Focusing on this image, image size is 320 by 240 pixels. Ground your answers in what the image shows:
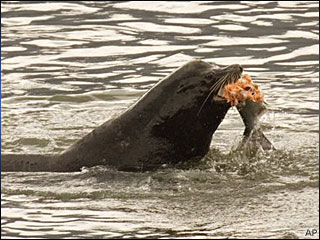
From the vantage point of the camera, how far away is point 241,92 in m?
10.7

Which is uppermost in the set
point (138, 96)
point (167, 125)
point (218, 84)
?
point (218, 84)

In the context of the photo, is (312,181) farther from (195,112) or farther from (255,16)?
(255,16)

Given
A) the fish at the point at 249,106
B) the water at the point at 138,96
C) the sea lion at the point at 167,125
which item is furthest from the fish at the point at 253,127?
the sea lion at the point at 167,125

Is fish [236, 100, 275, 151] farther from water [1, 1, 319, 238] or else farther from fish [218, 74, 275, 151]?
water [1, 1, 319, 238]

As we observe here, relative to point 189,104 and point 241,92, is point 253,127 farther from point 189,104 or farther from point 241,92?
point 189,104

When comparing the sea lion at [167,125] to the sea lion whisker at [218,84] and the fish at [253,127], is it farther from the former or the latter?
the fish at [253,127]

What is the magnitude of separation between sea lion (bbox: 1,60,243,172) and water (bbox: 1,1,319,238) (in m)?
0.12

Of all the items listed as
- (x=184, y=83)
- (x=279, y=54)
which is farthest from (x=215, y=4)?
(x=184, y=83)

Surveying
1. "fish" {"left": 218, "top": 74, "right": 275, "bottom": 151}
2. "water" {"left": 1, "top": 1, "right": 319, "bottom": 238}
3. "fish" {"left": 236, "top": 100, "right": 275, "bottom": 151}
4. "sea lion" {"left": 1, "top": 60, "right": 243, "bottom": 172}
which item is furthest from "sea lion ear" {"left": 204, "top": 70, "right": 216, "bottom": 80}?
"water" {"left": 1, "top": 1, "right": 319, "bottom": 238}

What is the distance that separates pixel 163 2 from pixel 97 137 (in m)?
7.28

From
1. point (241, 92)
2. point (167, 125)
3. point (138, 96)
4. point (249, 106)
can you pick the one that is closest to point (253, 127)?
point (249, 106)

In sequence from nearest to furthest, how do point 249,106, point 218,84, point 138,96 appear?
point 218,84, point 249,106, point 138,96

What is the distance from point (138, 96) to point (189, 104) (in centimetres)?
356

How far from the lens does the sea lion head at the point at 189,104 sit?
10.7 metres
